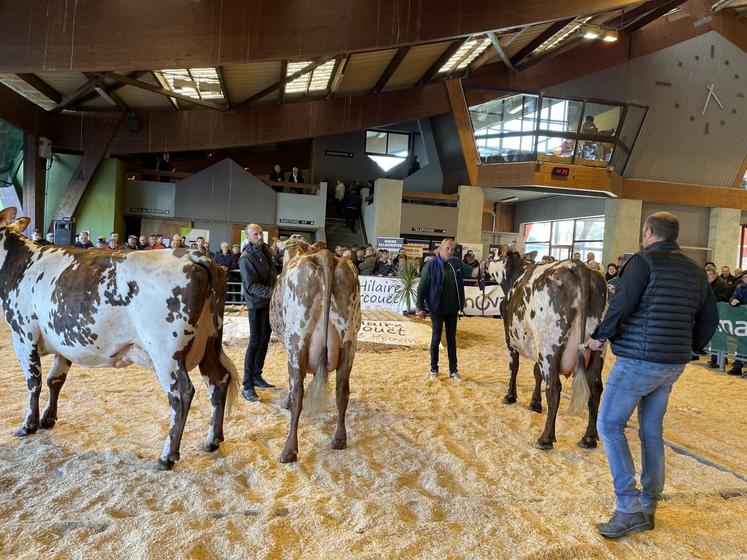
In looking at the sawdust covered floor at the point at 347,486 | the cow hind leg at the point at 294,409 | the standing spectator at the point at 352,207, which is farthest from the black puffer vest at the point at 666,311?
the standing spectator at the point at 352,207

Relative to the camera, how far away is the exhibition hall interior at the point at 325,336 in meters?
2.89

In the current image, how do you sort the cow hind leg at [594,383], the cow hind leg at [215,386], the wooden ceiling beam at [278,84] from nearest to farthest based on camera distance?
the cow hind leg at [215,386]
the cow hind leg at [594,383]
the wooden ceiling beam at [278,84]

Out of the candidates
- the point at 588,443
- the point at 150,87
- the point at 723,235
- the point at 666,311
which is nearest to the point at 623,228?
the point at 723,235

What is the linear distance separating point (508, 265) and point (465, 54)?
47.2 ft

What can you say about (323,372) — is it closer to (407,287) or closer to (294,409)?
(294,409)

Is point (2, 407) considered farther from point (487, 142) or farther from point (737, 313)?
point (487, 142)

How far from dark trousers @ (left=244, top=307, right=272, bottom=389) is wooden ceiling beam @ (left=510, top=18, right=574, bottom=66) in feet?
48.5

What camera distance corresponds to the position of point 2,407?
478 centimetres

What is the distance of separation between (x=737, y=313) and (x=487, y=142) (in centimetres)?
1235

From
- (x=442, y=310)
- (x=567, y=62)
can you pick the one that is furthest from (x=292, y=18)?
(x=567, y=62)

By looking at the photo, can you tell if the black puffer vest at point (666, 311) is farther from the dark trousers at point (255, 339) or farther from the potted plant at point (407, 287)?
the potted plant at point (407, 287)

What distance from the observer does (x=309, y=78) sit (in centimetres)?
1639

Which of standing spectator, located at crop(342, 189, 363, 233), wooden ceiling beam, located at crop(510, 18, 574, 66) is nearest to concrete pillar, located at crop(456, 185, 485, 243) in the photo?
standing spectator, located at crop(342, 189, 363, 233)

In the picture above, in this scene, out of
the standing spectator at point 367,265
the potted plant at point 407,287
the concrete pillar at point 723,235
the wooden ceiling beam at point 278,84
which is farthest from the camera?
the concrete pillar at point 723,235
